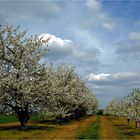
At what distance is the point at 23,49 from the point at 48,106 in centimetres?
1035

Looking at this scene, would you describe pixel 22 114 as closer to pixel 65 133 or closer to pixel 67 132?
pixel 67 132

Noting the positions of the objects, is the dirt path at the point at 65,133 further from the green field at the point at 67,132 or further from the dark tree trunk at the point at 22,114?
the dark tree trunk at the point at 22,114

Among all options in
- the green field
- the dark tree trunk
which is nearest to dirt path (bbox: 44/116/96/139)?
the green field

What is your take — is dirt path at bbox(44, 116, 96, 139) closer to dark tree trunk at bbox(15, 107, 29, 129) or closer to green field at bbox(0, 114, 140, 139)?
green field at bbox(0, 114, 140, 139)

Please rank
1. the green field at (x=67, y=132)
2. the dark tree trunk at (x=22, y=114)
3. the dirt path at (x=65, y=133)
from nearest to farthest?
the dirt path at (x=65, y=133), the green field at (x=67, y=132), the dark tree trunk at (x=22, y=114)

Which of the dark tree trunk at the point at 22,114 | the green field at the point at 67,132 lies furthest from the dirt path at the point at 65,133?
the dark tree trunk at the point at 22,114

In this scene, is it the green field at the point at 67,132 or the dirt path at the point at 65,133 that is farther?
the green field at the point at 67,132

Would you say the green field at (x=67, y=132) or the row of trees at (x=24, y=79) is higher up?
the row of trees at (x=24, y=79)

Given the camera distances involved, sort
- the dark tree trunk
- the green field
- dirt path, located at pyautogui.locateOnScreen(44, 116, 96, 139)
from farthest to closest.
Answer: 1. the dark tree trunk
2. the green field
3. dirt path, located at pyautogui.locateOnScreen(44, 116, 96, 139)

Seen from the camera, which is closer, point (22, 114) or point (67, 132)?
point (67, 132)

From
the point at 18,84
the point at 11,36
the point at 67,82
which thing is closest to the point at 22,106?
the point at 18,84

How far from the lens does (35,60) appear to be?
184ft

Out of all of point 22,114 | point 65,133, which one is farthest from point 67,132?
point 22,114

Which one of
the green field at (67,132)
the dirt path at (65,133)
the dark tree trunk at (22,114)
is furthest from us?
the dark tree trunk at (22,114)
